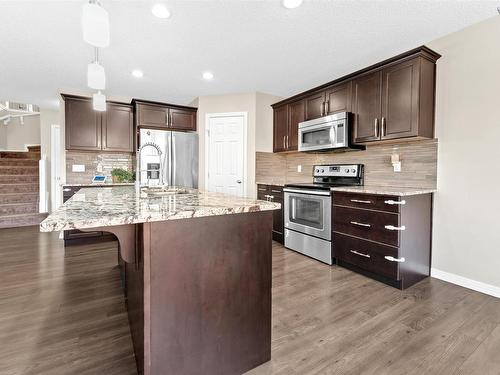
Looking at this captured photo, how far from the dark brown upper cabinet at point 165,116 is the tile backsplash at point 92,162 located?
2.68 feet

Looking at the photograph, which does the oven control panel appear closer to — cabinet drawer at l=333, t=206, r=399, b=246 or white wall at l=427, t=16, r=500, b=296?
cabinet drawer at l=333, t=206, r=399, b=246

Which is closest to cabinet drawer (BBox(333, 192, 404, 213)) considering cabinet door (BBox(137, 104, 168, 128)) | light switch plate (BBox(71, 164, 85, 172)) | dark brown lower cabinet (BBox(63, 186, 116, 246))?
cabinet door (BBox(137, 104, 168, 128))

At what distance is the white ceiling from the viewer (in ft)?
7.07

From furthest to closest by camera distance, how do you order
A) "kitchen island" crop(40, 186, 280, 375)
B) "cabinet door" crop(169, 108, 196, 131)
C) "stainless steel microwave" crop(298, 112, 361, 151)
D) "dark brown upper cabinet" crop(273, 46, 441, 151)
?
"cabinet door" crop(169, 108, 196, 131) → "stainless steel microwave" crop(298, 112, 361, 151) → "dark brown upper cabinet" crop(273, 46, 441, 151) → "kitchen island" crop(40, 186, 280, 375)

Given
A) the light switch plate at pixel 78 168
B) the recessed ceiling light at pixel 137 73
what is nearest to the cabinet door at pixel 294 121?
the recessed ceiling light at pixel 137 73

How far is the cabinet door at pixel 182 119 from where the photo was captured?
178 inches

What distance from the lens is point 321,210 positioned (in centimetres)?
308

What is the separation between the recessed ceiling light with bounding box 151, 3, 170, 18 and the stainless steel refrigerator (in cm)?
218

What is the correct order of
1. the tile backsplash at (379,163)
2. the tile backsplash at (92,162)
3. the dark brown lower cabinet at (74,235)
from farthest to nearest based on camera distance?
the tile backsplash at (92,162), the dark brown lower cabinet at (74,235), the tile backsplash at (379,163)

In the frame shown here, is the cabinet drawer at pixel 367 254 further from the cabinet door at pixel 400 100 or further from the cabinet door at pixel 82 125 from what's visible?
the cabinet door at pixel 82 125

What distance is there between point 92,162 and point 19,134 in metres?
3.91

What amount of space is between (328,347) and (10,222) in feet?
19.8

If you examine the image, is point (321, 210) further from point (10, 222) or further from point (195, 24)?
point (10, 222)

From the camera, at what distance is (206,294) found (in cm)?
125
